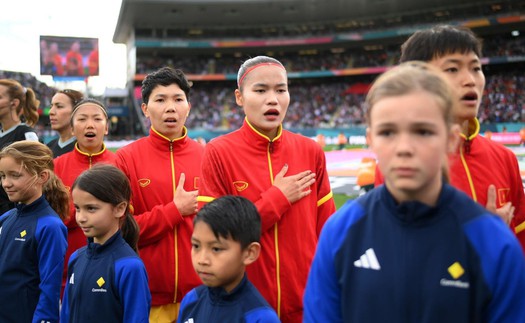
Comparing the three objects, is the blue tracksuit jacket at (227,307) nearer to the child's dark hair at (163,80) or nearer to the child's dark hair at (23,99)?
the child's dark hair at (163,80)

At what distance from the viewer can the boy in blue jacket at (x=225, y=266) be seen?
242 cm

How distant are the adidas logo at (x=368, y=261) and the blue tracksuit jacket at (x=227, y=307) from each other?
76cm

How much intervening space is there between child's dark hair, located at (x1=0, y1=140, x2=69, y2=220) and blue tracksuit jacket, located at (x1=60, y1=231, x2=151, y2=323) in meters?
1.11

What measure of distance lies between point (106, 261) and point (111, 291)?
196 mm

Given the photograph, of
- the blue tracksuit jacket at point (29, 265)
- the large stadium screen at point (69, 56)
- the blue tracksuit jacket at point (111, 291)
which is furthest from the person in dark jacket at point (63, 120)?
the large stadium screen at point (69, 56)

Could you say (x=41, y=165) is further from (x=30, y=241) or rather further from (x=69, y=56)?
(x=69, y=56)

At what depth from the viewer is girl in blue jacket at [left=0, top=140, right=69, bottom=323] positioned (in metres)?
3.45

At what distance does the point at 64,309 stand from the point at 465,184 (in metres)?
2.64

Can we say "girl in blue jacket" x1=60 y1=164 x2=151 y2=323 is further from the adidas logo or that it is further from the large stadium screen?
the large stadium screen

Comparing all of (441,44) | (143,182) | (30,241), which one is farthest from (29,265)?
(441,44)

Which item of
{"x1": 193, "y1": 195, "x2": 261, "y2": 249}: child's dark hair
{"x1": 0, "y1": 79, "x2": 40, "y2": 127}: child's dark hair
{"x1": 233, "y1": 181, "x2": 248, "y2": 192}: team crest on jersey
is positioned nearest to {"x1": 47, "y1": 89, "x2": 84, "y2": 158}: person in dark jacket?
{"x1": 0, "y1": 79, "x2": 40, "y2": 127}: child's dark hair

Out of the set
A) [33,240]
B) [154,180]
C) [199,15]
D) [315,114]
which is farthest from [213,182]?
[199,15]

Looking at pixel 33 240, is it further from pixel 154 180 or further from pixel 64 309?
pixel 154 180

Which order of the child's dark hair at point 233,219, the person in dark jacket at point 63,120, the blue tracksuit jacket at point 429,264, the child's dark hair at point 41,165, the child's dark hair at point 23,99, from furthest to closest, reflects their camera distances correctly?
the child's dark hair at point 23,99, the person in dark jacket at point 63,120, the child's dark hair at point 41,165, the child's dark hair at point 233,219, the blue tracksuit jacket at point 429,264
